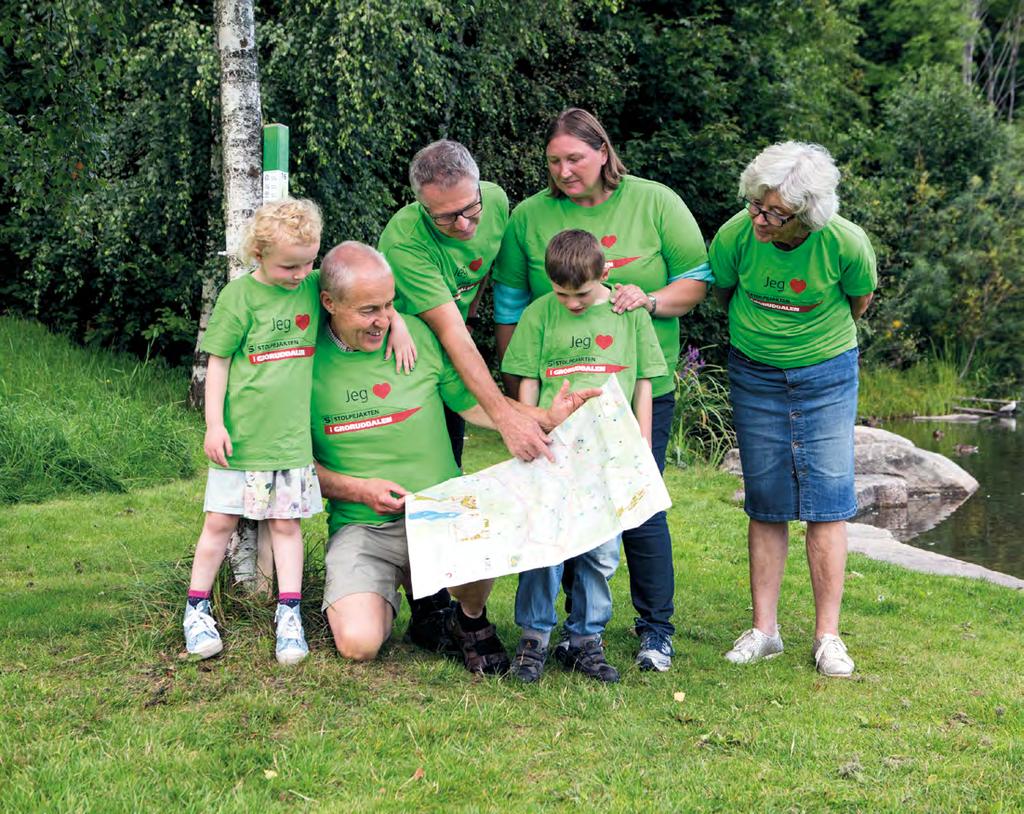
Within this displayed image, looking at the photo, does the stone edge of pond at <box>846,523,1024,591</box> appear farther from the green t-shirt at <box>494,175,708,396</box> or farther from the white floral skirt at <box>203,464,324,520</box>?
the white floral skirt at <box>203,464,324,520</box>

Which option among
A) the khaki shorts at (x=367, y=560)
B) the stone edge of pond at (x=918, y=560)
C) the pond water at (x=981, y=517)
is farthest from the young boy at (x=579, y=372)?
the pond water at (x=981, y=517)

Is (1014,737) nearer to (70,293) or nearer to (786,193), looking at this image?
(786,193)

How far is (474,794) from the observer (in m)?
3.29

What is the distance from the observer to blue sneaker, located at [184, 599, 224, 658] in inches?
164

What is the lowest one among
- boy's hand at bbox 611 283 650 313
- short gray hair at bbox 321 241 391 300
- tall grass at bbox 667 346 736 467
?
tall grass at bbox 667 346 736 467

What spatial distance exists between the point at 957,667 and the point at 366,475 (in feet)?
8.65

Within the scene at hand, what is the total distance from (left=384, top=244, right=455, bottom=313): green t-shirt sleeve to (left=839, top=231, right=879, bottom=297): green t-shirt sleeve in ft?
5.12

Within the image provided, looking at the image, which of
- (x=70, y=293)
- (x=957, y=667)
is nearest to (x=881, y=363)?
(x=70, y=293)

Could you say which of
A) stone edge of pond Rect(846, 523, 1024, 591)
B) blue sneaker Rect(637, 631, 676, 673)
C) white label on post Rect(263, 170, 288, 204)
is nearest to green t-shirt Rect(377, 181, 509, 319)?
white label on post Rect(263, 170, 288, 204)

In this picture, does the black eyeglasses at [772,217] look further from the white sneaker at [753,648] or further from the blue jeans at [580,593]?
the white sneaker at [753,648]

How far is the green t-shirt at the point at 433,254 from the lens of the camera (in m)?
Result: 4.41

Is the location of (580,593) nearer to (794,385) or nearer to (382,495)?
(382,495)

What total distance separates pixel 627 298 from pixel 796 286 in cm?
73

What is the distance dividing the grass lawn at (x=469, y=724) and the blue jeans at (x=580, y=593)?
0.71ft
